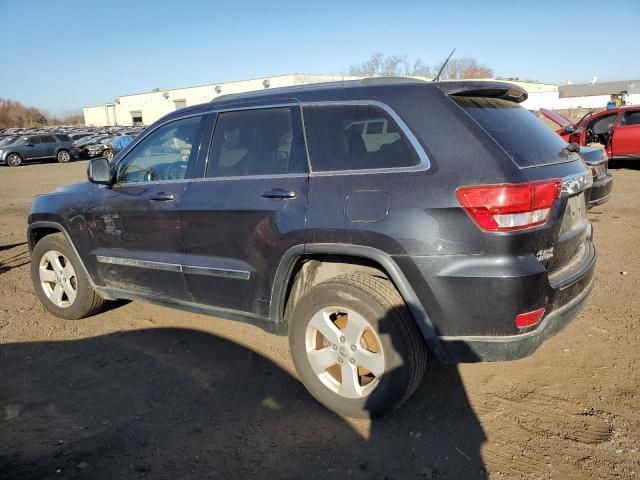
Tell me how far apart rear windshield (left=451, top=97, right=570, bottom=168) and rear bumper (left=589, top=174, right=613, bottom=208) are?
3.95 metres

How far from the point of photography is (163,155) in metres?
3.79

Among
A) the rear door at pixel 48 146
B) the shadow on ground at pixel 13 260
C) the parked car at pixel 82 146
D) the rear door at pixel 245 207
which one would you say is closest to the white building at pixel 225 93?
the parked car at pixel 82 146

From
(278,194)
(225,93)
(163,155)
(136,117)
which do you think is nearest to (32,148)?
(163,155)

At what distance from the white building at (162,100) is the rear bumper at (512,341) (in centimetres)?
5181

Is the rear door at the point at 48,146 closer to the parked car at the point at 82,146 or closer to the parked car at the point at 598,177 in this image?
the parked car at the point at 82,146

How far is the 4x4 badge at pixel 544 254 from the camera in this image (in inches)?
96.7

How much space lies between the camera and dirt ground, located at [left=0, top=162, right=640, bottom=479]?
250 centimetres

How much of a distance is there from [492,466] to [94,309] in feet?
11.6

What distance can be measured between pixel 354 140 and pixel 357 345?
3.83 ft

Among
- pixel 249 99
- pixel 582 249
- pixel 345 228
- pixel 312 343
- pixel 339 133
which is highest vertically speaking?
pixel 249 99

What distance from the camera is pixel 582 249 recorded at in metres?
3.05

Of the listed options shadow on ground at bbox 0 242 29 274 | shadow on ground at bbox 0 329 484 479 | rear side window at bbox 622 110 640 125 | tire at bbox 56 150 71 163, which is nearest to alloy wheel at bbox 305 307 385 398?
shadow on ground at bbox 0 329 484 479

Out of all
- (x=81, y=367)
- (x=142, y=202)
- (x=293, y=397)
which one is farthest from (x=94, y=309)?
(x=293, y=397)

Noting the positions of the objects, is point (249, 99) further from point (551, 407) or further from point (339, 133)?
point (551, 407)
